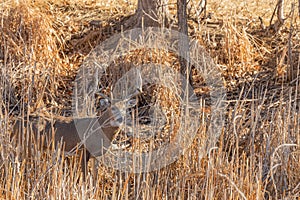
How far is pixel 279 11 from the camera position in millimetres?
8477

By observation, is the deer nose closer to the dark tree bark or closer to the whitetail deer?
the whitetail deer

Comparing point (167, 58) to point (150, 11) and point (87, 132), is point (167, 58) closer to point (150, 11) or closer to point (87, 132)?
point (150, 11)

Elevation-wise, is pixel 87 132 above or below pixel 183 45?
below

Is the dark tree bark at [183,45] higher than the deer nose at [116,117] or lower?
→ higher

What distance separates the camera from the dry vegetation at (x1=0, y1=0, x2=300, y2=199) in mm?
4844

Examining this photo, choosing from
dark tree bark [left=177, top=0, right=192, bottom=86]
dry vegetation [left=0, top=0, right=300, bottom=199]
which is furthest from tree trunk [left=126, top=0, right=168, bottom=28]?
dark tree bark [left=177, top=0, right=192, bottom=86]

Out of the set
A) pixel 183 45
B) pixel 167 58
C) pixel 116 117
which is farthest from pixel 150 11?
pixel 116 117

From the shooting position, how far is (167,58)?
7.81 m

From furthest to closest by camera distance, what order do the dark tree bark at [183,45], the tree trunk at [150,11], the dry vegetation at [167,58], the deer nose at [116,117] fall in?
the tree trunk at [150,11], the dark tree bark at [183,45], the deer nose at [116,117], the dry vegetation at [167,58]

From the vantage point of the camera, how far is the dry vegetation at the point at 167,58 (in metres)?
4.84

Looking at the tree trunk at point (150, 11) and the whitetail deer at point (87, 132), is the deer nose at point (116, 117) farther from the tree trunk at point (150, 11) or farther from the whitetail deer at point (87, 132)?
the tree trunk at point (150, 11)

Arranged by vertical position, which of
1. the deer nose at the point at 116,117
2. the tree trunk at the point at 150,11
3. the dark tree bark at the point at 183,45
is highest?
the tree trunk at the point at 150,11

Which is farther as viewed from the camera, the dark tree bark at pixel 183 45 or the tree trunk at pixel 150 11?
the tree trunk at pixel 150 11

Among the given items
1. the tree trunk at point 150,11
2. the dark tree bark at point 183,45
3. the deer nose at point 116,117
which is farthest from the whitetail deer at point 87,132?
the tree trunk at point 150,11
